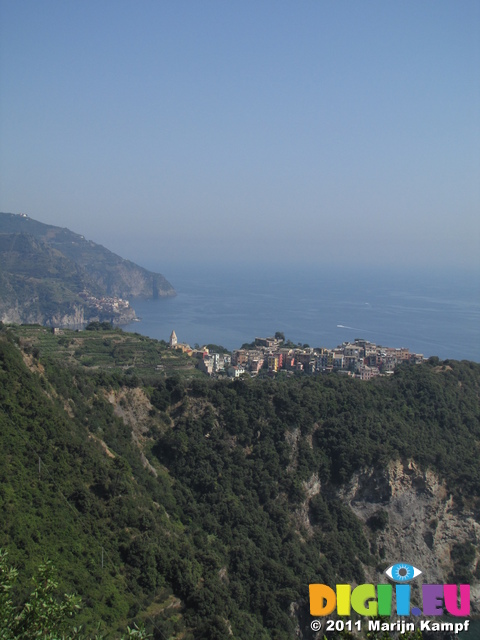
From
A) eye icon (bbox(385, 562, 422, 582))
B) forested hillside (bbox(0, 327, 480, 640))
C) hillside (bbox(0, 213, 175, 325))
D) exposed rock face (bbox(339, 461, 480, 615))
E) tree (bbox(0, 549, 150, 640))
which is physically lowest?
eye icon (bbox(385, 562, 422, 582))

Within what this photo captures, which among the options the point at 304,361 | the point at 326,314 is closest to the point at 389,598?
the point at 304,361

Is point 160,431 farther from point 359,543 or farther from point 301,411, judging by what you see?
point 359,543

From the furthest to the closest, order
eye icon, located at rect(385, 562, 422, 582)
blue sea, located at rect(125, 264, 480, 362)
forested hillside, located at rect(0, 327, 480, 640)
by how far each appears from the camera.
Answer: blue sea, located at rect(125, 264, 480, 362) → eye icon, located at rect(385, 562, 422, 582) → forested hillside, located at rect(0, 327, 480, 640)

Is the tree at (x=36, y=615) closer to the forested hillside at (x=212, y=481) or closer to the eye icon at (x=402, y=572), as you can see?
the forested hillside at (x=212, y=481)

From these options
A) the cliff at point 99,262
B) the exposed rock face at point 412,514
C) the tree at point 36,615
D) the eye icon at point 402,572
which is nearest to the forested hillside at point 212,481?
the exposed rock face at point 412,514

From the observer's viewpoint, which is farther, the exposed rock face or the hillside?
the hillside

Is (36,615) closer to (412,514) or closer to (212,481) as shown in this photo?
(212,481)

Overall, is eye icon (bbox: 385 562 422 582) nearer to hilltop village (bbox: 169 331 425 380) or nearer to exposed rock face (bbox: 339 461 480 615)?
exposed rock face (bbox: 339 461 480 615)

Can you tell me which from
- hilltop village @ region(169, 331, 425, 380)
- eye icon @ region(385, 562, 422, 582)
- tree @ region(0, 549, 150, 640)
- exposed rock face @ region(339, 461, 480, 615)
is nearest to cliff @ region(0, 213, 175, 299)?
hilltop village @ region(169, 331, 425, 380)
